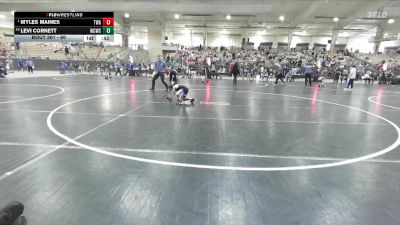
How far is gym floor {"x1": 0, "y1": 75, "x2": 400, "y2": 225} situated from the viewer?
338cm

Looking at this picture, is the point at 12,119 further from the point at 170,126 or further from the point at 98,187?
the point at 98,187

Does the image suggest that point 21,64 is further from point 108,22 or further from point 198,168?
point 198,168

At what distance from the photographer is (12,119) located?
26.0 ft

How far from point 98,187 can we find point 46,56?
43.4 m

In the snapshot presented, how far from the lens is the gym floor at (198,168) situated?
3.38 metres

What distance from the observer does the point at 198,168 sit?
15.4ft

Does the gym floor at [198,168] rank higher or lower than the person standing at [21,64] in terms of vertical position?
lower

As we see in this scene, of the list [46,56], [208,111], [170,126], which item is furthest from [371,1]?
[46,56]

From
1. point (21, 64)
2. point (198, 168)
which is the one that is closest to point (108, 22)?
point (198, 168)
